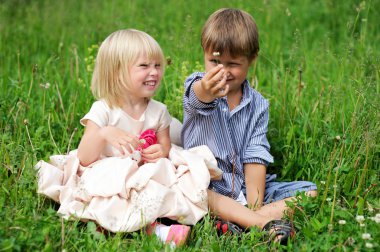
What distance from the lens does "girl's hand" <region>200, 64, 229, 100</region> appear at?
10.3 feet

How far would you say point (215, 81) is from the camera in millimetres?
3172

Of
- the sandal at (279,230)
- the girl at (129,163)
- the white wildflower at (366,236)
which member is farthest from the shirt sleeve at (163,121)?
the white wildflower at (366,236)

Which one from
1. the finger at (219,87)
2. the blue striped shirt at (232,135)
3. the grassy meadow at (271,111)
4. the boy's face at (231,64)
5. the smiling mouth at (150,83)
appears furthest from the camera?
the blue striped shirt at (232,135)

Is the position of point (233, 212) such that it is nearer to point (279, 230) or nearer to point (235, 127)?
point (279, 230)

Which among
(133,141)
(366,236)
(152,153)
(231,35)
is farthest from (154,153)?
(366,236)

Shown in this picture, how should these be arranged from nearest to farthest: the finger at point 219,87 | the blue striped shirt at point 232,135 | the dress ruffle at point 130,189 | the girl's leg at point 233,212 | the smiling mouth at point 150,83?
the dress ruffle at point 130,189 → the finger at point 219,87 → the girl's leg at point 233,212 → the smiling mouth at point 150,83 → the blue striped shirt at point 232,135

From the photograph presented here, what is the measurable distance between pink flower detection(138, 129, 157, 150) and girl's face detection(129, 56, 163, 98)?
0.20m

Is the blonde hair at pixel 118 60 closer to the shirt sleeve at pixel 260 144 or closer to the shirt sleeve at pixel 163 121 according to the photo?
the shirt sleeve at pixel 163 121

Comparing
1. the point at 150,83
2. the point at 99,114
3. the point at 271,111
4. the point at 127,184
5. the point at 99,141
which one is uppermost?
the point at 150,83

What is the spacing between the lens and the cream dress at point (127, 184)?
3.06 metres

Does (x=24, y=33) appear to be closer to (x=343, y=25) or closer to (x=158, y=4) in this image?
(x=158, y=4)

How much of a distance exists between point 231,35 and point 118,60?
63 cm

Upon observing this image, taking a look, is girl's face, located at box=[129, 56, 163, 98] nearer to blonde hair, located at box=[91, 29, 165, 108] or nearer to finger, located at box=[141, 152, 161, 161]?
blonde hair, located at box=[91, 29, 165, 108]

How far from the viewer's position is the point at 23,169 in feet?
11.0
